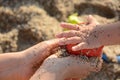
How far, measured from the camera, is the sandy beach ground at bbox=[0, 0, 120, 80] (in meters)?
2.75

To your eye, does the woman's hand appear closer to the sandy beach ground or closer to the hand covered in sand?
the hand covered in sand

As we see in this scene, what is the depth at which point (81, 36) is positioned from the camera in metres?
2.39

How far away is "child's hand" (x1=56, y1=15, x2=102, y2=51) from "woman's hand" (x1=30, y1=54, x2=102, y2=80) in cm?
10

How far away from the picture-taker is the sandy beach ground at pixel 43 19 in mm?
2754

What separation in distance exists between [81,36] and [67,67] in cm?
19

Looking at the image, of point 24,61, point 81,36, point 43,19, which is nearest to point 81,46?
point 81,36

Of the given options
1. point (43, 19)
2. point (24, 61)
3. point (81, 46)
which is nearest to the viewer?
point (81, 46)

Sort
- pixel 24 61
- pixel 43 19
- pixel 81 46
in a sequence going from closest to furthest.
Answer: pixel 81 46 → pixel 24 61 → pixel 43 19

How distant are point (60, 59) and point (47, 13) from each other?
57 cm

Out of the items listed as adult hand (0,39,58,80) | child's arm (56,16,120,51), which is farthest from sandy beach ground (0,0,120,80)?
child's arm (56,16,120,51)

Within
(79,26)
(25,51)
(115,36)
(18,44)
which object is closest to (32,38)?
(18,44)

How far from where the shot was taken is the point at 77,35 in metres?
2.41

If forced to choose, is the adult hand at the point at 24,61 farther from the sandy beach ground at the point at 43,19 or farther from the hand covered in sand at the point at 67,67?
the sandy beach ground at the point at 43,19

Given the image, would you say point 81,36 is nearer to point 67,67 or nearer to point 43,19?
point 67,67
